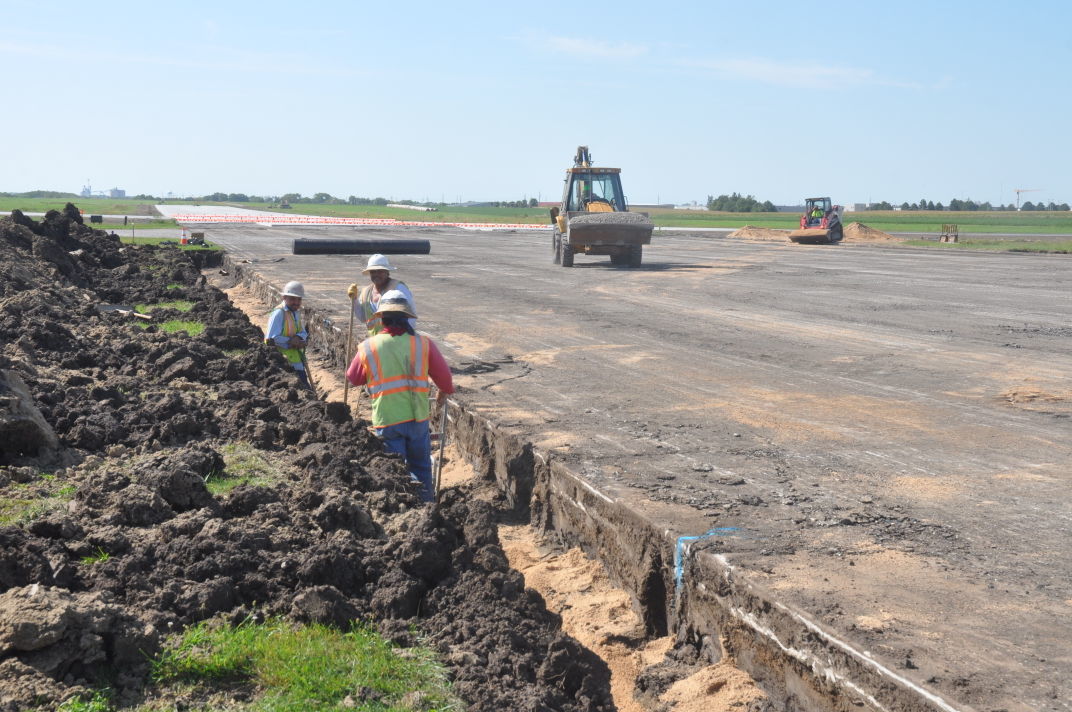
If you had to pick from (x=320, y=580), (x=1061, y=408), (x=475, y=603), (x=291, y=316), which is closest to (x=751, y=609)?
(x=475, y=603)

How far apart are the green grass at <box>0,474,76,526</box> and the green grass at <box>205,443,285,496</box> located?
0.95m

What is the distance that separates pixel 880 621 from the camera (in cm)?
460

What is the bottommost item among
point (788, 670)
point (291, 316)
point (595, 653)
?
point (595, 653)

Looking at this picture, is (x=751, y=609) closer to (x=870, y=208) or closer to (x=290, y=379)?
(x=290, y=379)

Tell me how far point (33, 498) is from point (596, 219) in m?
21.4

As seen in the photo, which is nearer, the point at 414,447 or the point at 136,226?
the point at 414,447

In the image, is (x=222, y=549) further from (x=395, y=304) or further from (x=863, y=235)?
(x=863, y=235)

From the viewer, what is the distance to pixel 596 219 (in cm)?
2717

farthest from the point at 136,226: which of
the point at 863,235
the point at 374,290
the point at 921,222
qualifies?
the point at 921,222

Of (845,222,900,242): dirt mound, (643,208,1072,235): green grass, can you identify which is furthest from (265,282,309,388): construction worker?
(643,208,1072,235): green grass

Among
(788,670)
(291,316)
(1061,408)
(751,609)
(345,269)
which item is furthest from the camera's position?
(345,269)

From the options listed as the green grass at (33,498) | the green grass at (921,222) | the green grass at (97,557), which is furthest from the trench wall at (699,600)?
the green grass at (921,222)

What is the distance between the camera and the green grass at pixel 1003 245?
127ft

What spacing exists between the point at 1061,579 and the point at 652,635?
2.09 metres
